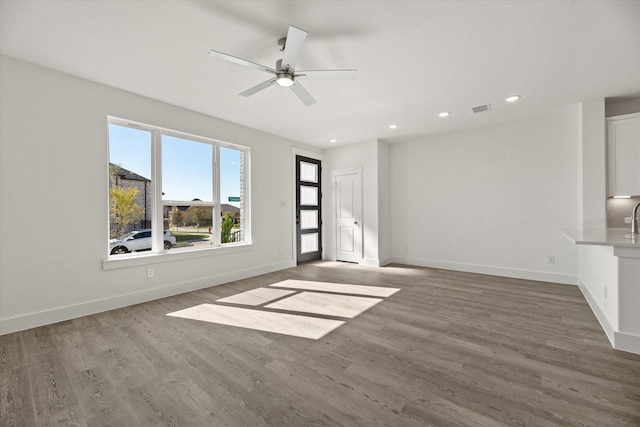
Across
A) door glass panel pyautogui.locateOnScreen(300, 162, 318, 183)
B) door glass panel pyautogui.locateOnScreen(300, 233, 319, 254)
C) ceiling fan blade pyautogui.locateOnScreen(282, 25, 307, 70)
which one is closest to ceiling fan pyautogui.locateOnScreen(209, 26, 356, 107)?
ceiling fan blade pyautogui.locateOnScreen(282, 25, 307, 70)

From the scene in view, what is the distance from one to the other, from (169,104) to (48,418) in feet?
12.3

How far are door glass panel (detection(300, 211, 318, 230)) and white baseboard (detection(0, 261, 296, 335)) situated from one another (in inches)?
74.2

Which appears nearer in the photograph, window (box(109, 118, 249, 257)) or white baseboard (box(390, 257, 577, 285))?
window (box(109, 118, 249, 257))

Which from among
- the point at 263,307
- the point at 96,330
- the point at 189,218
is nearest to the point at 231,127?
the point at 189,218

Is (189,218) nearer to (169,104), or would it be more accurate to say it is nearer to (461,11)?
(169,104)

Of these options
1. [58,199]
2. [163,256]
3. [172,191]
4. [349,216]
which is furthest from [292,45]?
[349,216]

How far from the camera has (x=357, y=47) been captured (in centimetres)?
267

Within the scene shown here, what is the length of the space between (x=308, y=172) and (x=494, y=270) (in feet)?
14.4

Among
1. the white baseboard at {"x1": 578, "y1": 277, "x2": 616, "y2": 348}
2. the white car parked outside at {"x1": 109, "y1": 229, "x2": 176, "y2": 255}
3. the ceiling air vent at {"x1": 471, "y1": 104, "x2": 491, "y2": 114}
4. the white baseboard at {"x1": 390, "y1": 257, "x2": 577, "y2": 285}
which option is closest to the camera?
the white baseboard at {"x1": 578, "y1": 277, "x2": 616, "y2": 348}

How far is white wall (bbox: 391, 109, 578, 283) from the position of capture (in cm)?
454

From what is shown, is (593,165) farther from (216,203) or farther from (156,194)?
(156,194)

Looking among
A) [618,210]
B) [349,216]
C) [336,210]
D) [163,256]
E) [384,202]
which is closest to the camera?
[163,256]

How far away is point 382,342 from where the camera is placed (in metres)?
2.54

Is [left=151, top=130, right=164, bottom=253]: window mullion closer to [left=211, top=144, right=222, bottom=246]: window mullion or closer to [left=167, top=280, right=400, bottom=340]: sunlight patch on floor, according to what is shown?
[left=211, top=144, right=222, bottom=246]: window mullion
